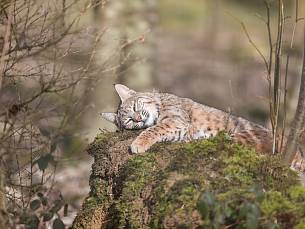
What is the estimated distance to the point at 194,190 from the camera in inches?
188

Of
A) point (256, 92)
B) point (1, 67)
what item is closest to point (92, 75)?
point (1, 67)

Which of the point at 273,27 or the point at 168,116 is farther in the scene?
the point at 273,27

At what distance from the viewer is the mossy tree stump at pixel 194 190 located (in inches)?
172

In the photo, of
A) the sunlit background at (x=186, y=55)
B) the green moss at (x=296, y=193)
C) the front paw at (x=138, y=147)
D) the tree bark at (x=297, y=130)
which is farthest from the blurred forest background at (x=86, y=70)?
the green moss at (x=296, y=193)

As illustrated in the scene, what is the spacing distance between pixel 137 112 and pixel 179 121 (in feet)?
1.79

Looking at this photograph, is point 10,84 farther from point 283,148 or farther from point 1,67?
point 283,148

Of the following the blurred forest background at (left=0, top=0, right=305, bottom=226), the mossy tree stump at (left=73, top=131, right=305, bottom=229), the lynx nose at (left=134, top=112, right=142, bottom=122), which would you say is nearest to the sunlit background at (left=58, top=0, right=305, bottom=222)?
the blurred forest background at (left=0, top=0, right=305, bottom=226)

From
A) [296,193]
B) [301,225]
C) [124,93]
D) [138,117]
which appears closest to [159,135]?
[138,117]

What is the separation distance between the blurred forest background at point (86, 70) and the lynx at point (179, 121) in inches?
12.2

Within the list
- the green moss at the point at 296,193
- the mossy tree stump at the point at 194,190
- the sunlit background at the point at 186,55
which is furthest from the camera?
the sunlit background at the point at 186,55

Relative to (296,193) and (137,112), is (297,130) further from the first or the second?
(137,112)

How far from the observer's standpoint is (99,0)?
6504 millimetres

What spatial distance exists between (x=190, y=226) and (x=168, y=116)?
2.16 metres

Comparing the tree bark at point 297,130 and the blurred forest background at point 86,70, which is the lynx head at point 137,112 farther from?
the tree bark at point 297,130
